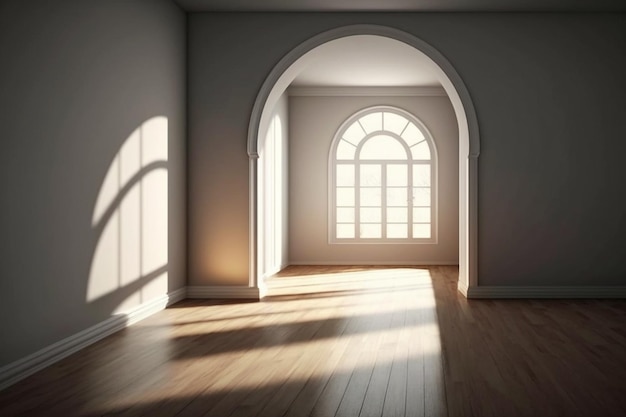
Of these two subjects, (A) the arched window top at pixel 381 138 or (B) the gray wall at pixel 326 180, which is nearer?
(B) the gray wall at pixel 326 180

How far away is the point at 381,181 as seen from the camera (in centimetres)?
1176

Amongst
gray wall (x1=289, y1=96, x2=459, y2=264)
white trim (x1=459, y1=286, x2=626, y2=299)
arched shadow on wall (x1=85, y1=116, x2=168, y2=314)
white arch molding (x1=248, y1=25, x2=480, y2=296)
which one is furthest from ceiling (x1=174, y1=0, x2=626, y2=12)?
gray wall (x1=289, y1=96, x2=459, y2=264)

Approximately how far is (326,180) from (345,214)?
70cm

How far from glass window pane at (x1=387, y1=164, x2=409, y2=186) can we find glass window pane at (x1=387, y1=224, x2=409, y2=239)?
2.47ft

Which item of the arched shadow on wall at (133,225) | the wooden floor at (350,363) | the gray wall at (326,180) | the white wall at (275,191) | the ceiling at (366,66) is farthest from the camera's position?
the gray wall at (326,180)

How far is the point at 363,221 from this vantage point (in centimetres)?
1176

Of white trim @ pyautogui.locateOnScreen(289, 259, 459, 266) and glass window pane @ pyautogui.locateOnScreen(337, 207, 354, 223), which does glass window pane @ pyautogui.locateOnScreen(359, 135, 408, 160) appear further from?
white trim @ pyautogui.locateOnScreen(289, 259, 459, 266)

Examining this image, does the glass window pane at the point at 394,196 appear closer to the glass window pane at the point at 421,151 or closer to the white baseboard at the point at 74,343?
the glass window pane at the point at 421,151

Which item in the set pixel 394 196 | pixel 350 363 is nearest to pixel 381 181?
pixel 394 196

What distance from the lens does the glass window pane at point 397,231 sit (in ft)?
38.5

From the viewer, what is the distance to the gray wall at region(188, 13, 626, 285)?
713cm

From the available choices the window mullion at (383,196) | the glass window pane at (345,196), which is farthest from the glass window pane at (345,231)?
the window mullion at (383,196)

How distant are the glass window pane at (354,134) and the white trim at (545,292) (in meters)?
5.18

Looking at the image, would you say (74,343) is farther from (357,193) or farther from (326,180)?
(357,193)
